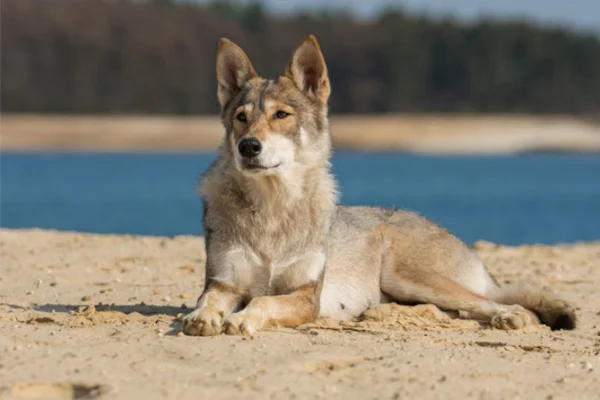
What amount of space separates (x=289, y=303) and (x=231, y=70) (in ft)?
6.06

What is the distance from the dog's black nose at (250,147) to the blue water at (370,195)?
2.77ft

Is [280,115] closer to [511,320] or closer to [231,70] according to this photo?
[231,70]

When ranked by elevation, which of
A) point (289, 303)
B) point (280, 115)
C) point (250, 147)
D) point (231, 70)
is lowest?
point (289, 303)

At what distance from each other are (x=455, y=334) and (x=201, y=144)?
204 feet

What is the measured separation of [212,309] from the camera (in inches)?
275

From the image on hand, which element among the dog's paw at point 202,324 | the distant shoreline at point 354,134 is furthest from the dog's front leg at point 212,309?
the distant shoreline at point 354,134

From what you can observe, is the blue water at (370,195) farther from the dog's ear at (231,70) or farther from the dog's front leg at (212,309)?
the dog's front leg at (212,309)

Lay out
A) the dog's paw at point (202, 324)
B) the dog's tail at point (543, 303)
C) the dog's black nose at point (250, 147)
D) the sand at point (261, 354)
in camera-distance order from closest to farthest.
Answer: the sand at point (261, 354) → the dog's paw at point (202, 324) → the dog's black nose at point (250, 147) → the dog's tail at point (543, 303)

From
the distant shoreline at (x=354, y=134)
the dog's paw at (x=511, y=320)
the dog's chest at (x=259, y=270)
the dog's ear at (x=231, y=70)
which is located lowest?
the distant shoreline at (x=354, y=134)

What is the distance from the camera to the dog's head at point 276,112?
24.2 feet

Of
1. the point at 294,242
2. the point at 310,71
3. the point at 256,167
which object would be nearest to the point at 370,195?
the point at 310,71

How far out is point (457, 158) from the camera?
7206 centimetres

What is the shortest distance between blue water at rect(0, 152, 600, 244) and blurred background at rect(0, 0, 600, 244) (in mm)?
182

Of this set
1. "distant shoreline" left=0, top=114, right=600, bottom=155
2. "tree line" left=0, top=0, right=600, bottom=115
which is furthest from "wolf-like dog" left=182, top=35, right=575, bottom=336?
"tree line" left=0, top=0, right=600, bottom=115
